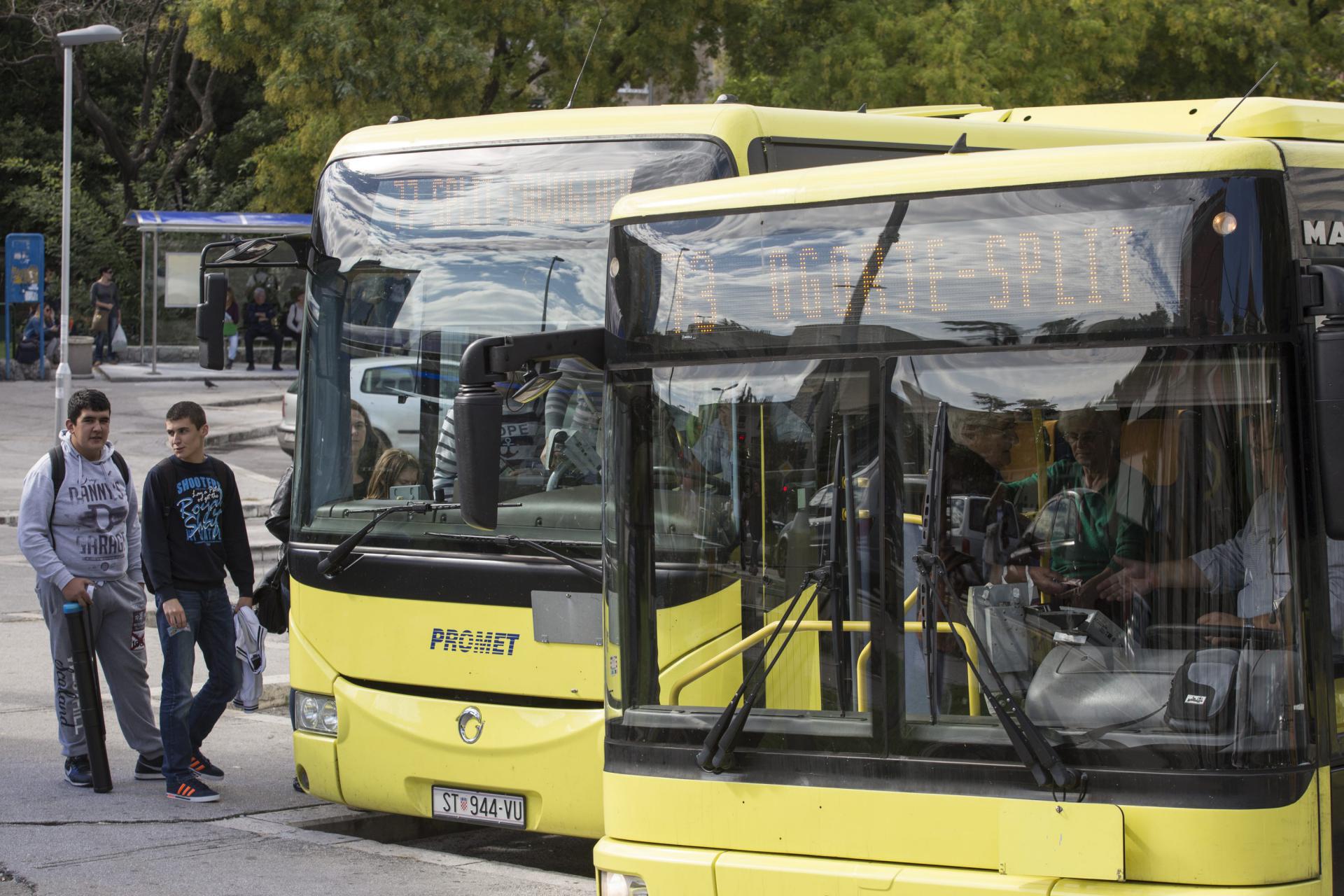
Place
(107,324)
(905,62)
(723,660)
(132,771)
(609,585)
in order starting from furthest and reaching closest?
(107,324), (905,62), (132,771), (609,585), (723,660)

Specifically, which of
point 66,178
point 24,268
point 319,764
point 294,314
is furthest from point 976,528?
point 294,314

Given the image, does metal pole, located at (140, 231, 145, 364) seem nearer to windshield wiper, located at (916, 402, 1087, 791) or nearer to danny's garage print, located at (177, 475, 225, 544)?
danny's garage print, located at (177, 475, 225, 544)

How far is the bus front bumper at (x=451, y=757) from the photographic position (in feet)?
20.6

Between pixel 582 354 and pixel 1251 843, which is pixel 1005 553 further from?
pixel 582 354

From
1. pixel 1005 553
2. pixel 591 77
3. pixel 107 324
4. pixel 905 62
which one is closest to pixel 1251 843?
pixel 1005 553

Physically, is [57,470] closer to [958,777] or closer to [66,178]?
[958,777]

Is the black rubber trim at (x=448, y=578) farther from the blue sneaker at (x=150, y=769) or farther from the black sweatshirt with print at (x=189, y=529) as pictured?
the blue sneaker at (x=150, y=769)

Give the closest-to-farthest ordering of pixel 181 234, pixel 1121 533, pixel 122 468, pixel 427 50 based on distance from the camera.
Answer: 1. pixel 1121 533
2. pixel 122 468
3. pixel 427 50
4. pixel 181 234

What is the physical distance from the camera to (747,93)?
82.4 ft

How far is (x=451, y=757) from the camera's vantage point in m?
6.57

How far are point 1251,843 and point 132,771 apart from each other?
620 centimetres

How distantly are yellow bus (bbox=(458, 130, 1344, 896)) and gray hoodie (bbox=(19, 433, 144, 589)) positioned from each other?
3.97m

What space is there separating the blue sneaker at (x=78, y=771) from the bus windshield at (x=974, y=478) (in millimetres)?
4243

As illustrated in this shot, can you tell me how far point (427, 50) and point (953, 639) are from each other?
21370 millimetres
